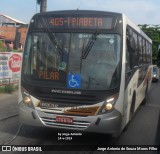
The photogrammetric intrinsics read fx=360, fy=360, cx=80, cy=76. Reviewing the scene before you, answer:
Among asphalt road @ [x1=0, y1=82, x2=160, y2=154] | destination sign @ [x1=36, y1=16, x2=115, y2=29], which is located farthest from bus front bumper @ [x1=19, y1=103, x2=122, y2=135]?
destination sign @ [x1=36, y1=16, x2=115, y2=29]

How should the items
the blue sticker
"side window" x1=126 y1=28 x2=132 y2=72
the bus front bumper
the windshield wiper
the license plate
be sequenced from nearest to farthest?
the bus front bumper < the license plate < the blue sticker < the windshield wiper < "side window" x1=126 y1=28 x2=132 y2=72

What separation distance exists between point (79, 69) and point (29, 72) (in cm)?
114

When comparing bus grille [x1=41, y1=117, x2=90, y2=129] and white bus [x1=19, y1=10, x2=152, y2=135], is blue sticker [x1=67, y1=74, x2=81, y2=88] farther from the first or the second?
bus grille [x1=41, y1=117, x2=90, y2=129]

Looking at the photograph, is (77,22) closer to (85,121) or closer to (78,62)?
(78,62)

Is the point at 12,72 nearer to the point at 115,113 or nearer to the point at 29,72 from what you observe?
the point at 29,72

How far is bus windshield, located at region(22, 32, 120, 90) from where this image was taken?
23.9ft

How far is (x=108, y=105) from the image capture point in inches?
279

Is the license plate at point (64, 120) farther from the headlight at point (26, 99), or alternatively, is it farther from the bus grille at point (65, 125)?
the headlight at point (26, 99)

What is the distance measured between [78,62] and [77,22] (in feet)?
2.96

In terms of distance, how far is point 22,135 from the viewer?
7891mm

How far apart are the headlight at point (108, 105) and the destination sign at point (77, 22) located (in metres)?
1.50

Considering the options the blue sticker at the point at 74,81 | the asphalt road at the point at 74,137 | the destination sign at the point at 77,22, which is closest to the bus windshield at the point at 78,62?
the blue sticker at the point at 74,81

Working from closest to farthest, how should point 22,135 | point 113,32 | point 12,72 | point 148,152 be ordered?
point 148,152
point 113,32
point 22,135
point 12,72

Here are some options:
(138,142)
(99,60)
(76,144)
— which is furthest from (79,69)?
(138,142)
